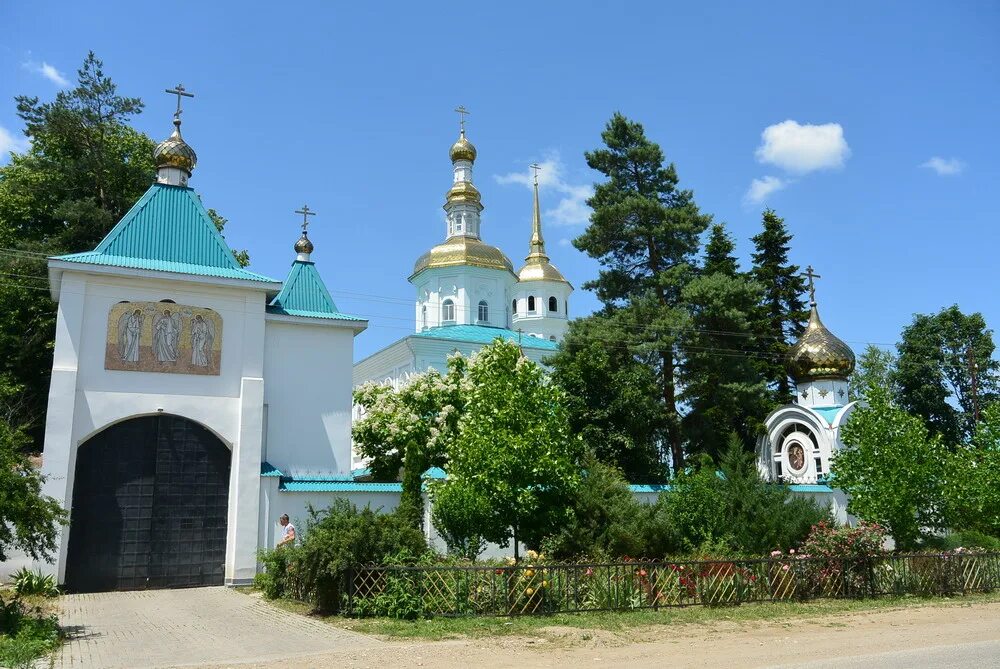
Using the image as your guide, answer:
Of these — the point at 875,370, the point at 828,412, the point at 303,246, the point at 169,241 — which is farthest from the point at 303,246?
the point at 875,370

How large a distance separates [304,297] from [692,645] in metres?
13.4

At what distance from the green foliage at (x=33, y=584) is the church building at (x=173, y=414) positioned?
1.42 feet

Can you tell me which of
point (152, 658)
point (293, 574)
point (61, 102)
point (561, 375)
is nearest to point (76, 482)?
point (293, 574)

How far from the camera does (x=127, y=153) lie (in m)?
28.8

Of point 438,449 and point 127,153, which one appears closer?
point 438,449

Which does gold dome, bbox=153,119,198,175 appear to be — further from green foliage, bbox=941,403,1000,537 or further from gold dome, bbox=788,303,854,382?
gold dome, bbox=788,303,854,382

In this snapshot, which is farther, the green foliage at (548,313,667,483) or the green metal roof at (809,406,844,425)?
the green metal roof at (809,406,844,425)

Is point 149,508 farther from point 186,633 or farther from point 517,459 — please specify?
point 517,459

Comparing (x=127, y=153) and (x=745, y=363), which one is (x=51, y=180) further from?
(x=745, y=363)

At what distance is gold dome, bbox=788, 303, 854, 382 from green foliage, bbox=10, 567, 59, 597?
23344 mm

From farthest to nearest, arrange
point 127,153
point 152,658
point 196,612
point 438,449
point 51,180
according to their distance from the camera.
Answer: point 127,153 → point 51,180 → point 438,449 → point 196,612 → point 152,658

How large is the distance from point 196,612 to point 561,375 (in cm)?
1191

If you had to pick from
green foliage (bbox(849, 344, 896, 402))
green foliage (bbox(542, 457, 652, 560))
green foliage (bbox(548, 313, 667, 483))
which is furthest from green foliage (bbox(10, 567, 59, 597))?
green foliage (bbox(849, 344, 896, 402))

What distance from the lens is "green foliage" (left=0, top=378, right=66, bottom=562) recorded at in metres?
9.45
